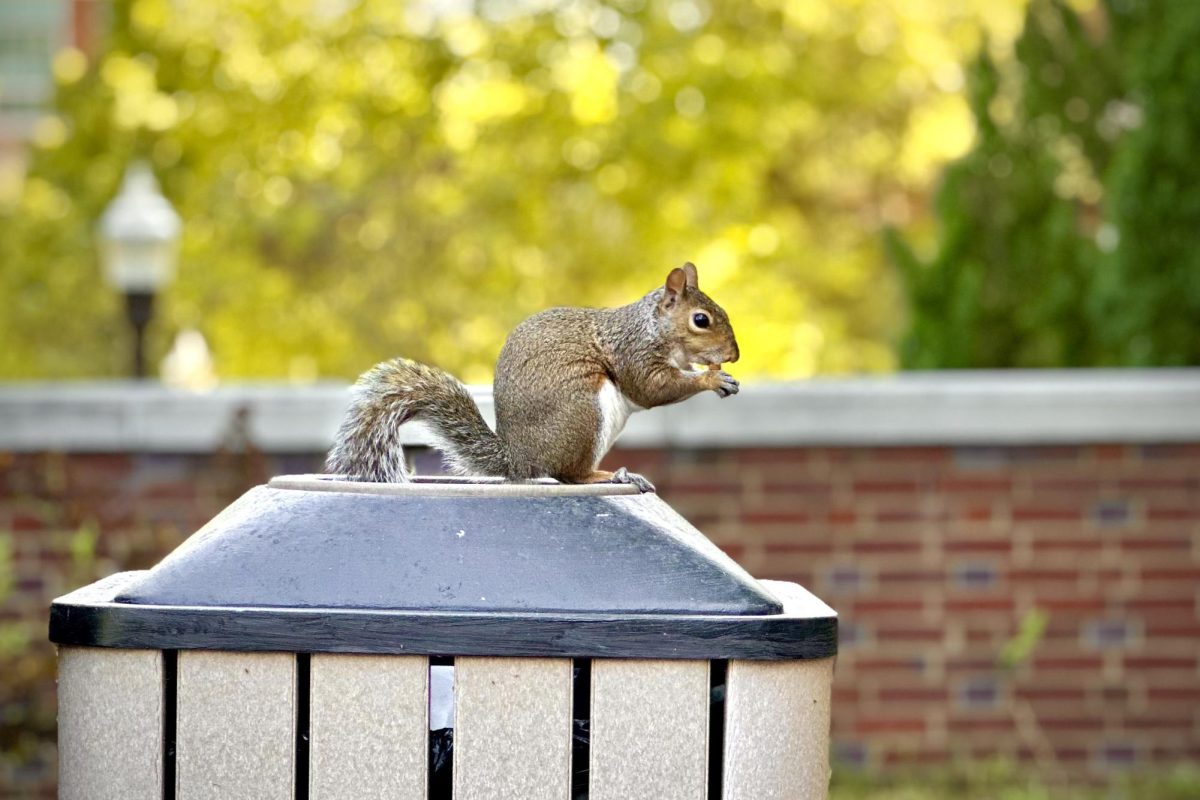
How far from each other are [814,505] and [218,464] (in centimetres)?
202

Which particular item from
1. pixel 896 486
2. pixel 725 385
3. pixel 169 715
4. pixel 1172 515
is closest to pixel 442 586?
pixel 169 715

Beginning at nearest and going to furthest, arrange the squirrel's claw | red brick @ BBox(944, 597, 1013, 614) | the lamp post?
the squirrel's claw → red brick @ BBox(944, 597, 1013, 614) → the lamp post

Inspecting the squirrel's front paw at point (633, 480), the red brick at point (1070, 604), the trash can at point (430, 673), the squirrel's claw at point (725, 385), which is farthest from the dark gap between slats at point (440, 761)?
the red brick at point (1070, 604)

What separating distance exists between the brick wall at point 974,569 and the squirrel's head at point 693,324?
341cm

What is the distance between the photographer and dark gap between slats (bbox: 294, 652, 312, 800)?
194cm

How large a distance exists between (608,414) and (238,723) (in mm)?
689

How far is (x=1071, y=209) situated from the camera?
25.1 ft

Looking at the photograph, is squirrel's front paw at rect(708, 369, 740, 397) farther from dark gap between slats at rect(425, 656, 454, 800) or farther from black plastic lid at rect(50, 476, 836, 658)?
dark gap between slats at rect(425, 656, 454, 800)

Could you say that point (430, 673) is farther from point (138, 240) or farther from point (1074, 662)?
point (138, 240)

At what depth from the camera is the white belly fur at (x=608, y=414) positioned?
2.35 meters

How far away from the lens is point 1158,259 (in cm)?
685

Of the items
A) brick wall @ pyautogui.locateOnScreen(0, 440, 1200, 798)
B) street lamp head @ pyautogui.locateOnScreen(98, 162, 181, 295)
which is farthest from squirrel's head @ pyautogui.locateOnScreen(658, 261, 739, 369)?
street lamp head @ pyautogui.locateOnScreen(98, 162, 181, 295)

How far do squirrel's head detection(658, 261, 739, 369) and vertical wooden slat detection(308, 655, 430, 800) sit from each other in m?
0.73

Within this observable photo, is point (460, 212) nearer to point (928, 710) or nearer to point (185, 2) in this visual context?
point (185, 2)
